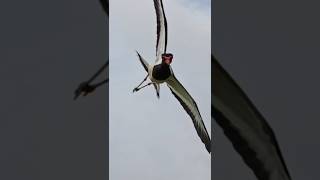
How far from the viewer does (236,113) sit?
12.7 ft

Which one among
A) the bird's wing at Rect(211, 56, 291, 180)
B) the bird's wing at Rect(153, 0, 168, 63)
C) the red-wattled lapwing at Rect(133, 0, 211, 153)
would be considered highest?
the bird's wing at Rect(153, 0, 168, 63)

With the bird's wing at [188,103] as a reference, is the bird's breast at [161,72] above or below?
above

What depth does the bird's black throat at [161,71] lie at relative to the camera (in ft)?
11.9

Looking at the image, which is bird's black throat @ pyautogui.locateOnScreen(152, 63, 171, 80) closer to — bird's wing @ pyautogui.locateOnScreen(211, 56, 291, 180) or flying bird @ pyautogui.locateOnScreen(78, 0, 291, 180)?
flying bird @ pyautogui.locateOnScreen(78, 0, 291, 180)

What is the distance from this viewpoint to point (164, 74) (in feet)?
12.0

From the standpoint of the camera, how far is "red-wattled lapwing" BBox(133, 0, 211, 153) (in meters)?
3.61

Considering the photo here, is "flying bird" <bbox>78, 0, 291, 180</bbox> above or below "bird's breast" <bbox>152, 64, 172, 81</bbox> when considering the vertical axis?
below

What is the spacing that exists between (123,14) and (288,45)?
3.23ft

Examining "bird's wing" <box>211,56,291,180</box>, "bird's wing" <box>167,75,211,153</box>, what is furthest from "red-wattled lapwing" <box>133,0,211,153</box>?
"bird's wing" <box>211,56,291,180</box>
